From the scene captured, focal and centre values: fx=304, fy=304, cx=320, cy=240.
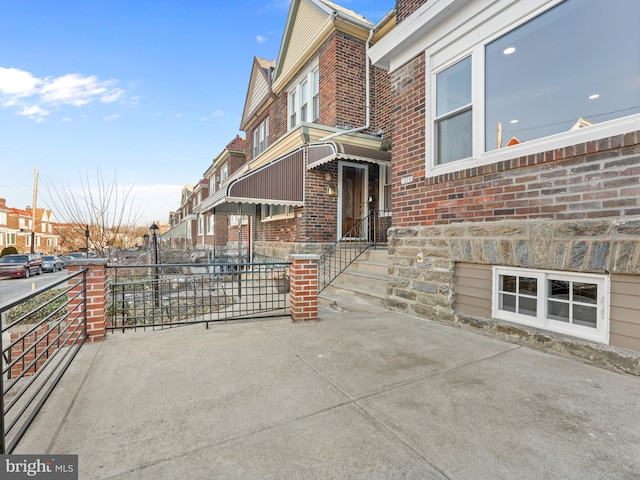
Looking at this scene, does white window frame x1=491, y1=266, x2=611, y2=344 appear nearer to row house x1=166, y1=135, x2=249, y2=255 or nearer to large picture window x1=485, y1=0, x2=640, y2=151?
large picture window x1=485, y1=0, x2=640, y2=151

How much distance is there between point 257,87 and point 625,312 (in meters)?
15.3

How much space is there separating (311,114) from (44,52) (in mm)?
10616

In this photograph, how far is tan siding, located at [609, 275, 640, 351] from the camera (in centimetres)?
280

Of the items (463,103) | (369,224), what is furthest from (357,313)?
(369,224)

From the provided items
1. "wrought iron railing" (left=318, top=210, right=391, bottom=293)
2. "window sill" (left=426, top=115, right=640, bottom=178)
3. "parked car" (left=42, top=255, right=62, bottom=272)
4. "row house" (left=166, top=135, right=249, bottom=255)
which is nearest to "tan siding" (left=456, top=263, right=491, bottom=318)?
"window sill" (left=426, top=115, right=640, bottom=178)

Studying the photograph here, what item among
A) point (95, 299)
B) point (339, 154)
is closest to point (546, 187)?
point (339, 154)

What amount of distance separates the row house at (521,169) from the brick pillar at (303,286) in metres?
1.50

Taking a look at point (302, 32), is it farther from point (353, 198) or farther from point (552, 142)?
point (552, 142)

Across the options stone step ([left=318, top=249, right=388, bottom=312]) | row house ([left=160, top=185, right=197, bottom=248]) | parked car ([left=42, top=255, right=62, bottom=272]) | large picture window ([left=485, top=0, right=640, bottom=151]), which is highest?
large picture window ([left=485, top=0, right=640, bottom=151])

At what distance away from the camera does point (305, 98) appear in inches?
425

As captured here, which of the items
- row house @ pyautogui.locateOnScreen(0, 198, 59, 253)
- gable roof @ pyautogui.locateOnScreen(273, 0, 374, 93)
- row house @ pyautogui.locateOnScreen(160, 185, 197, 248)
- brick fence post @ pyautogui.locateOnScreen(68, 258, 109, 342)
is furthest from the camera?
row house @ pyautogui.locateOnScreen(0, 198, 59, 253)

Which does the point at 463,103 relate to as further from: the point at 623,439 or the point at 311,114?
the point at 311,114

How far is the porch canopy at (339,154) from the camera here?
7.02 meters

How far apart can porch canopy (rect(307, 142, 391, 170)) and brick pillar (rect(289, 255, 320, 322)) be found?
3293 mm
